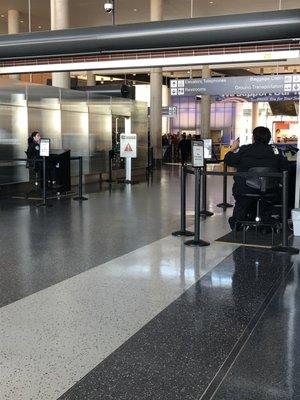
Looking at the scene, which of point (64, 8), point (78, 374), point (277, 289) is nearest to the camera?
point (78, 374)

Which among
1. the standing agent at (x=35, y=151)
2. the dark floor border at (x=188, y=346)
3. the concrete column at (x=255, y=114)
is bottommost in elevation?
the dark floor border at (x=188, y=346)

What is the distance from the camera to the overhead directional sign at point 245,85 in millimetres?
15477

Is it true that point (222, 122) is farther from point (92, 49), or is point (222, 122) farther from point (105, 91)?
point (92, 49)

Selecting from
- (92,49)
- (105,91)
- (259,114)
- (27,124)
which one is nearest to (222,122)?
(259,114)

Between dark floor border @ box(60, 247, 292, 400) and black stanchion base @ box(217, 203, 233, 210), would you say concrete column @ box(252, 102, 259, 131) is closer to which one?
black stanchion base @ box(217, 203, 233, 210)

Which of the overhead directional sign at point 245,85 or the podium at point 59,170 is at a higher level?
the overhead directional sign at point 245,85

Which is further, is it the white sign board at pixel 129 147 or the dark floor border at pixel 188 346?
the white sign board at pixel 129 147

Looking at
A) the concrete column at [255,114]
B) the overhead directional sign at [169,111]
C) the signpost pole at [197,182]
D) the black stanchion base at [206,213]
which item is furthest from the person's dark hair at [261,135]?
the concrete column at [255,114]

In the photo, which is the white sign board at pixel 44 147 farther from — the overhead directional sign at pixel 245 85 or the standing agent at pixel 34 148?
the overhead directional sign at pixel 245 85

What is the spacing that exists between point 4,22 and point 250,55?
17.8 m

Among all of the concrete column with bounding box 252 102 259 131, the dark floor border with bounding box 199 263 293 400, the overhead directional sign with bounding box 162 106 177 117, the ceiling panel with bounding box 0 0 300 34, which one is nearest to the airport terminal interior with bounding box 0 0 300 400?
the dark floor border with bounding box 199 263 293 400

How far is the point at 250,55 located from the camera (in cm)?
922

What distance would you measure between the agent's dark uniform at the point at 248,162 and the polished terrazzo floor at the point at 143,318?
56 centimetres

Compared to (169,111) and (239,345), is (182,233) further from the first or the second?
(169,111)
